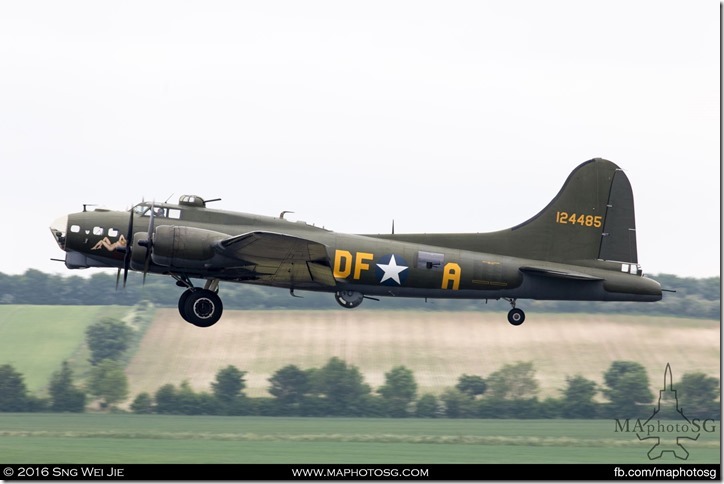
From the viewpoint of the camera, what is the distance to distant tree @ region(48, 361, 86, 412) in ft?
193

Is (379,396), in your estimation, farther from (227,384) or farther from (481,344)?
(227,384)

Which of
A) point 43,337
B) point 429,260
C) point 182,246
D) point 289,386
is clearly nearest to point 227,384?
point 289,386

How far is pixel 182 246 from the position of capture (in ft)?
115

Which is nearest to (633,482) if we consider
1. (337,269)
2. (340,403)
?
(337,269)

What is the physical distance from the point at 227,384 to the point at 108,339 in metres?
8.30

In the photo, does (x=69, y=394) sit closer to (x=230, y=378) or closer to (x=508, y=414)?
(x=230, y=378)

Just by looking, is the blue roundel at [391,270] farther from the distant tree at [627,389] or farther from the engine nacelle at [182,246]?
the distant tree at [627,389]

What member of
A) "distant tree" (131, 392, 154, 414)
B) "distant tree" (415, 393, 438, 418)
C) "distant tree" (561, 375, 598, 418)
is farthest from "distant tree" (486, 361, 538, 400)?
"distant tree" (131, 392, 154, 414)

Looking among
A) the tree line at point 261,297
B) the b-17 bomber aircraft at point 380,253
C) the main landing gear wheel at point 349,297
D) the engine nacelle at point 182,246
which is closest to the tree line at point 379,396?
the tree line at point 261,297

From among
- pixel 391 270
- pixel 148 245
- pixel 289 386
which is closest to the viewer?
pixel 148 245

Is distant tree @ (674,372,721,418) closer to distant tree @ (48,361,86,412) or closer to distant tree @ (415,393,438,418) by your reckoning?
distant tree @ (415,393,438,418)

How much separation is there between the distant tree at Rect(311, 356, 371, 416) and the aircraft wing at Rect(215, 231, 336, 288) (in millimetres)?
20972

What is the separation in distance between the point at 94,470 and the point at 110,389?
1868cm

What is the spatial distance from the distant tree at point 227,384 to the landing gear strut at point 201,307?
21.6m
